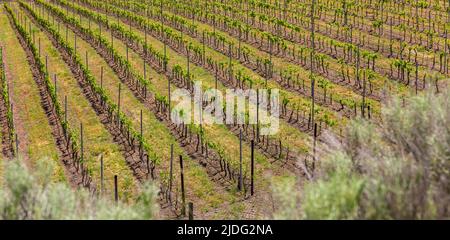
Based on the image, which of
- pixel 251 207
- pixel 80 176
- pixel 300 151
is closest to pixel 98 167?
pixel 80 176

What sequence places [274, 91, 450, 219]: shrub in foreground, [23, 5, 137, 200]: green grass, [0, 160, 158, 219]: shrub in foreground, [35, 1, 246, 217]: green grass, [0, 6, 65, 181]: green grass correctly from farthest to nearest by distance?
[0, 6, 65, 181]: green grass, [23, 5, 137, 200]: green grass, [35, 1, 246, 217]: green grass, [0, 160, 158, 219]: shrub in foreground, [274, 91, 450, 219]: shrub in foreground

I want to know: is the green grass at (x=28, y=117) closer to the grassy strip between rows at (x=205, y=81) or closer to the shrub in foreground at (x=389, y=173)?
the grassy strip between rows at (x=205, y=81)

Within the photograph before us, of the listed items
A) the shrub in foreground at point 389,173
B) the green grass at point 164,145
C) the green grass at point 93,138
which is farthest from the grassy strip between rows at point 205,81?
the shrub in foreground at point 389,173

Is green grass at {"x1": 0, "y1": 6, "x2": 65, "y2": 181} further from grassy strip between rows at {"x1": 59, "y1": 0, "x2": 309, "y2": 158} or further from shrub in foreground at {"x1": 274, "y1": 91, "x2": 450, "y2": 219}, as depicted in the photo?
shrub in foreground at {"x1": 274, "y1": 91, "x2": 450, "y2": 219}

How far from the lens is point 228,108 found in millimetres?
24203

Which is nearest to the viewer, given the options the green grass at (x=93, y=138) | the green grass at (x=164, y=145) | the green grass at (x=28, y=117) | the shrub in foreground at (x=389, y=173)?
the shrub in foreground at (x=389, y=173)

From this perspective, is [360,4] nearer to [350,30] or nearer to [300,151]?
[350,30]

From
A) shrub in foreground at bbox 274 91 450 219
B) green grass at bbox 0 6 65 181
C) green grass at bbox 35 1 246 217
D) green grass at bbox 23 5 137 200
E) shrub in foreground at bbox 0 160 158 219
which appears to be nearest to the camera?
shrub in foreground at bbox 274 91 450 219

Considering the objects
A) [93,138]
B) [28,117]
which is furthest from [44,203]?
[28,117]

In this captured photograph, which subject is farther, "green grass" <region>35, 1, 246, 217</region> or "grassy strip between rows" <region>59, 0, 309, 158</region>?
"grassy strip between rows" <region>59, 0, 309, 158</region>

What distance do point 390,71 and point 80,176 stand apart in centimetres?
1739

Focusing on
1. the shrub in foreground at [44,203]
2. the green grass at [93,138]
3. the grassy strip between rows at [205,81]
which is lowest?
the green grass at [93,138]

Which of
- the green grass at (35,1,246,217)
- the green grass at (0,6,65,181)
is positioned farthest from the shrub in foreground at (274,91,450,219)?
the green grass at (0,6,65,181)

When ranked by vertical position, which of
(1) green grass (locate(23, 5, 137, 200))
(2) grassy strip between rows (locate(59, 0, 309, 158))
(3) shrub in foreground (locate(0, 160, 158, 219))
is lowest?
(1) green grass (locate(23, 5, 137, 200))
